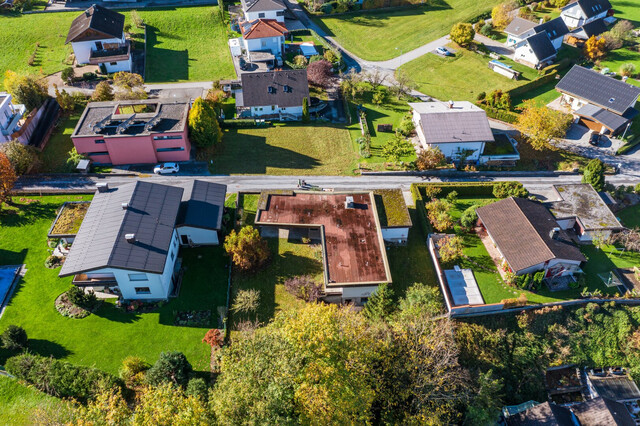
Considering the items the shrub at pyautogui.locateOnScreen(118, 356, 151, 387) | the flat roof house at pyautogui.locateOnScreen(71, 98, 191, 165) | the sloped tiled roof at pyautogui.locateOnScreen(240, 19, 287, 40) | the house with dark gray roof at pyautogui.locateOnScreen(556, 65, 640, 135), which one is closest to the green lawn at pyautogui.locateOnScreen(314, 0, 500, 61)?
the sloped tiled roof at pyautogui.locateOnScreen(240, 19, 287, 40)

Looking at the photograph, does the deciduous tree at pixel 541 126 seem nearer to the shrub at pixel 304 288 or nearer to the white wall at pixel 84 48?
the shrub at pixel 304 288

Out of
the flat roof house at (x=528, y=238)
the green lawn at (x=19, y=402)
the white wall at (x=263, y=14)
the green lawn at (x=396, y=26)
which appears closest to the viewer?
the green lawn at (x=19, y=402)

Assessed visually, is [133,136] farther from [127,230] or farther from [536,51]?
[536,51]

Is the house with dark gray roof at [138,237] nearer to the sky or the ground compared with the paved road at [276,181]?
nearer to the sky

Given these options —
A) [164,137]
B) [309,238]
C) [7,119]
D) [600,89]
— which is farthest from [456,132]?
[7,119]

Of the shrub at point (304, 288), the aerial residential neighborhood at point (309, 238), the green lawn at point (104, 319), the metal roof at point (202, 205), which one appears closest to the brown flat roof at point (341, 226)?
the aerial residential neighborhood at point (309, 238)

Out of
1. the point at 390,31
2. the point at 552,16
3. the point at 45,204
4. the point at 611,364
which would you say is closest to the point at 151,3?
the point at 390,31
